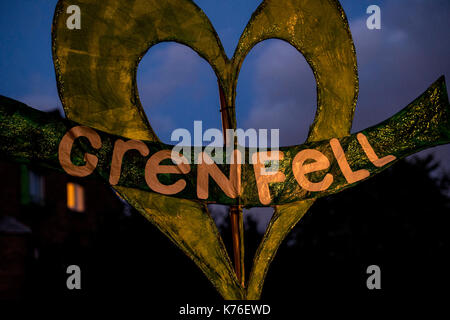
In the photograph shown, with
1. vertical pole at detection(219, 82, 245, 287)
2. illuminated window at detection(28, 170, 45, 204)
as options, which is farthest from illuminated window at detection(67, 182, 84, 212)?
vertical pole at detection(219, 82, 245, 287)

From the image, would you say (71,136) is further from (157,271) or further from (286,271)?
(286,271)

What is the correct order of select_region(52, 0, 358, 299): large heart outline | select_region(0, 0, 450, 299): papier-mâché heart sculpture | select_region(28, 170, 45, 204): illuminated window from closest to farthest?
select_region(0, 0, 450, 299): papier-mâché heart sculpture < select_region(52, 0, 358, 299): large heart outline < select_region(28, 170, 45, 204): illuminated window

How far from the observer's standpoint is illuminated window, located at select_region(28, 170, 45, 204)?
1321 centimetres

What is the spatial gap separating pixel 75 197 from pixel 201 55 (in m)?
12.6

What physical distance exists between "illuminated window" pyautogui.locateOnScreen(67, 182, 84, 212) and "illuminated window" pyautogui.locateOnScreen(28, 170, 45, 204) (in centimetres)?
144

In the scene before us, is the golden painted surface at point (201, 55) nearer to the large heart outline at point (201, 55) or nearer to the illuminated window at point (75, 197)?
the large heart outline at point (201, 55)

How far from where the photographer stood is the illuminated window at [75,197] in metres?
15.2

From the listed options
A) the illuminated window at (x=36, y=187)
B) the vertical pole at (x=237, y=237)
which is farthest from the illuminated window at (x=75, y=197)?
the vertical pole at (x=237, y=237)

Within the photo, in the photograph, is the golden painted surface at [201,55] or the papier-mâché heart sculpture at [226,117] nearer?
the papier-mâché heart sculpture at [226,117]

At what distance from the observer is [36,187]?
13609 millimetres

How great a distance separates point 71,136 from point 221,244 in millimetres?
1536

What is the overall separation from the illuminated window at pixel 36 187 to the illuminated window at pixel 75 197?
144cm

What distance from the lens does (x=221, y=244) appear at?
154 inches

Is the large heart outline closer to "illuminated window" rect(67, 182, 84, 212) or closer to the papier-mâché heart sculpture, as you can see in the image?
the papier-mâché heart sculpture
